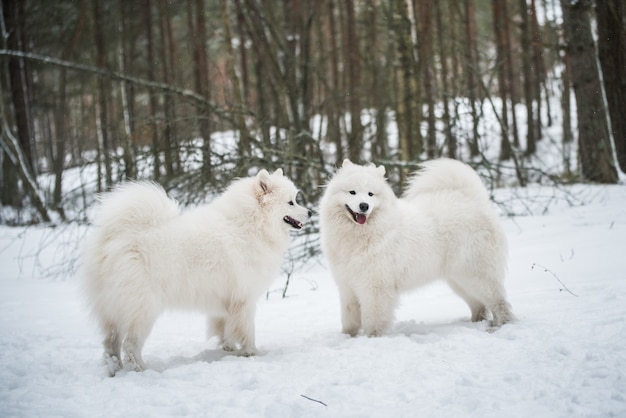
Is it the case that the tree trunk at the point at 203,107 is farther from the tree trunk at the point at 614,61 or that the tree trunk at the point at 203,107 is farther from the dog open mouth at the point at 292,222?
the tree trunk at the point at 614,61

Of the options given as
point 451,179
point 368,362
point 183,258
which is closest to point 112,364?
point 183,258

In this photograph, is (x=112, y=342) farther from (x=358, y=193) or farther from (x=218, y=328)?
(x=358, y=193)

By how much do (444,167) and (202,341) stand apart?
120 inches

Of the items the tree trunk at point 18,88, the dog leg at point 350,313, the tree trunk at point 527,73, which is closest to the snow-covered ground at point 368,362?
the dog leg at point 350,313

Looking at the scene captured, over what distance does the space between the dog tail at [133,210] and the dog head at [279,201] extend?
0.84m

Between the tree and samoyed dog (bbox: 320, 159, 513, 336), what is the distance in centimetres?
652

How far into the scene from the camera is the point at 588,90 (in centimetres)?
984

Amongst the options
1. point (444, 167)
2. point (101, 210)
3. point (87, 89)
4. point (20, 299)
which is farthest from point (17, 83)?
point (444, 167)

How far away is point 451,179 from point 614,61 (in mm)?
7088

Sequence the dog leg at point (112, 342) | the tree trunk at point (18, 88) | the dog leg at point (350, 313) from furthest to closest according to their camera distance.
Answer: the tree trunk at point (18, 88) → the dog leg at point (350, 313) → the dog leg at point (112, 342)

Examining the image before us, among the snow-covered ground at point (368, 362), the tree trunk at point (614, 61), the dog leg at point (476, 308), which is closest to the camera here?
the snow-covered ground at point (368, 362)

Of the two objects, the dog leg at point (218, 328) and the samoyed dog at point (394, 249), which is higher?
the samoyed dog at point (394, 249)

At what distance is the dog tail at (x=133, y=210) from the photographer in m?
3.82

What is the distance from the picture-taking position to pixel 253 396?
3.06 metres
